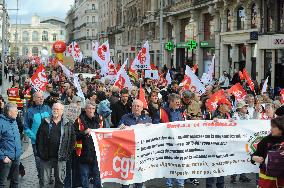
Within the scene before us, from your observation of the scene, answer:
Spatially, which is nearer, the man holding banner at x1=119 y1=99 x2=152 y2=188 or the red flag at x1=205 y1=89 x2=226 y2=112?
the man holding banner at x1=119 y1=99 x2=152 y2=188

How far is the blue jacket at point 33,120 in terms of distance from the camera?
31.5ft

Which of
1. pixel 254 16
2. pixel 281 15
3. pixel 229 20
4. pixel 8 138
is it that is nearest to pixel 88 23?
pixel 229 20

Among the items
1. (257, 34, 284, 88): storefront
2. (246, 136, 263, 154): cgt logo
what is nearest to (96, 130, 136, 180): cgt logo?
(246, 136, 263, 154): cgt logo

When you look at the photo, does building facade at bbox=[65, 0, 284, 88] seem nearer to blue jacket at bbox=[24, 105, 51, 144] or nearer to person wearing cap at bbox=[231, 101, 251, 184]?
person wearing cap at bbox=[231, 101, 251, 184]

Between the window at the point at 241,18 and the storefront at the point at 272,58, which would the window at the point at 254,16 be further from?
the storefront at the point at 272,58

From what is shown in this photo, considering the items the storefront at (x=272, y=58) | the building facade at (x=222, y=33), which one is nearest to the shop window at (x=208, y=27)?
the building facade at (x=222, y=33)

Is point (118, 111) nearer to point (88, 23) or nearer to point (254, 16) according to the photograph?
point (254, 16)

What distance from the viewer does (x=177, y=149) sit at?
8547mm

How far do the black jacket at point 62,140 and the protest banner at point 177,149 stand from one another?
1.39 ft

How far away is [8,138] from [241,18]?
27300 mm

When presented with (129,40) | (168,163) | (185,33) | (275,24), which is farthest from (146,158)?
(129,40)

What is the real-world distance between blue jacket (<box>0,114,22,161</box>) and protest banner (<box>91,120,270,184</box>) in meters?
1.28

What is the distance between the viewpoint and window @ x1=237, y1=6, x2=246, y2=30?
1325 inches

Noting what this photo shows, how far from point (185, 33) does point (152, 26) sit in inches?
415
